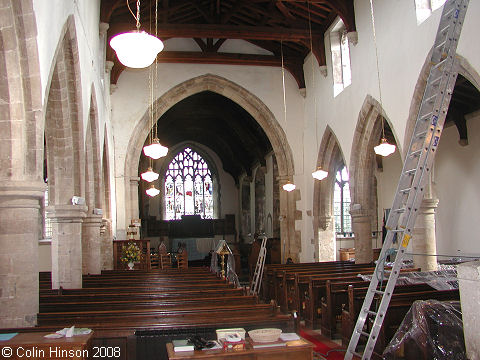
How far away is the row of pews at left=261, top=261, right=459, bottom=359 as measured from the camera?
6.38m

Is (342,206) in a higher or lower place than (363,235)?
higher

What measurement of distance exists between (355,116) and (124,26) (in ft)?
21.7

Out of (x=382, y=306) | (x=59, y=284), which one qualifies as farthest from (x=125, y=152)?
(x=382, y=306)

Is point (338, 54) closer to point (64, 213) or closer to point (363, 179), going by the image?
point (363, 179)

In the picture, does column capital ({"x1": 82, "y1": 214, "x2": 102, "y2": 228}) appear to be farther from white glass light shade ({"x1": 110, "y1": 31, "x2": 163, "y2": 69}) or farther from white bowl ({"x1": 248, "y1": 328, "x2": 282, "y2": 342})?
white bowl ({"x1": 248, "y1": 328, "x2": 282, "y2": 342})

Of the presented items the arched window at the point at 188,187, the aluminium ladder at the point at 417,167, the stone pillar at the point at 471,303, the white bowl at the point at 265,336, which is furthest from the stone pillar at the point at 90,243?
the arched window at the point at 188,187

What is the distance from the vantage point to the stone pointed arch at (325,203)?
15.6 metres

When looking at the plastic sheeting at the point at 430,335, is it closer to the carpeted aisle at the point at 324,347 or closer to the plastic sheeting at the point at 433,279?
the carpeted aisle at the point at 324,347

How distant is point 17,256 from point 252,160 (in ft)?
64.3

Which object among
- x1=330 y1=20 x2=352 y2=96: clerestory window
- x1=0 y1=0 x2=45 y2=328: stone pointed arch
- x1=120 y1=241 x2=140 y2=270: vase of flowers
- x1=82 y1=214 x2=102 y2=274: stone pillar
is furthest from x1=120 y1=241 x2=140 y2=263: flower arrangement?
x1=0 y1=0 x2=45 y2=328: stone pointed arch

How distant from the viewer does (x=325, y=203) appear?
Result: 52.5 feet

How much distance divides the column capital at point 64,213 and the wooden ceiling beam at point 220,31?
22.9 ft

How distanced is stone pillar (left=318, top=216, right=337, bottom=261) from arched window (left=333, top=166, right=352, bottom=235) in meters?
4.73

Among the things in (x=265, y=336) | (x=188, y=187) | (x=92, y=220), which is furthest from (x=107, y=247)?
(x=188, y=187)
